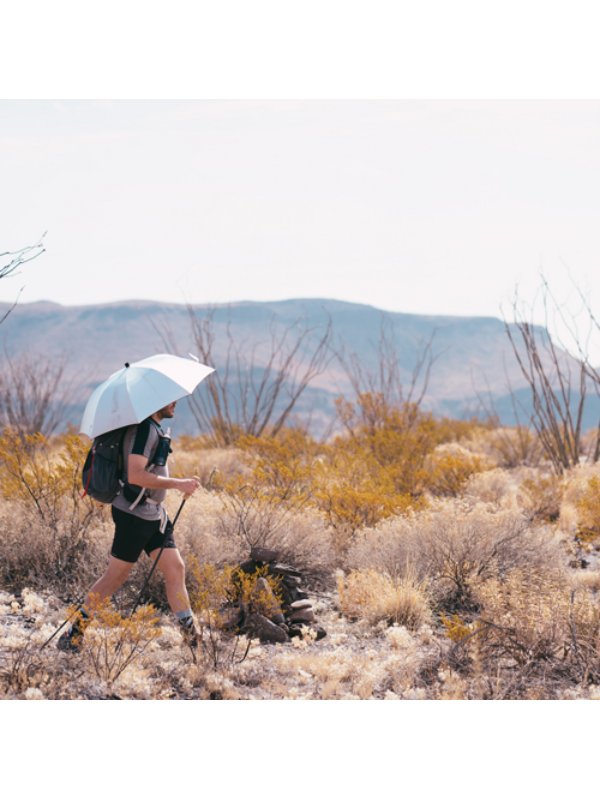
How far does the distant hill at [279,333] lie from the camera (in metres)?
91.9

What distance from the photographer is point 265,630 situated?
6066 mm

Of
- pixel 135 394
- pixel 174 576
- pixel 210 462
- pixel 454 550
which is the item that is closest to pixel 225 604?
pixel 174 576

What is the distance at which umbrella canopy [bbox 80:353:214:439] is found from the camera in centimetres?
509

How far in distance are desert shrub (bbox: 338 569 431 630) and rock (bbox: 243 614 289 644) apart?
0.65 meters

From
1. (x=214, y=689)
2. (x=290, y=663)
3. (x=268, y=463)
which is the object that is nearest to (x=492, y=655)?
(x=290, y=663)

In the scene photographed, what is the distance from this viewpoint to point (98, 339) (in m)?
97.4

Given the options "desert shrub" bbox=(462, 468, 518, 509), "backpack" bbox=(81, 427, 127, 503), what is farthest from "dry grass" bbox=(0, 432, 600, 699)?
"desert shrub" bbox=(462, 468, 518, 509)

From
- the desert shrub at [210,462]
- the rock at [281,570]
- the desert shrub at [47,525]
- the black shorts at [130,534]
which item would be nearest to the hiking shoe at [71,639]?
the black shorts at [130,534]

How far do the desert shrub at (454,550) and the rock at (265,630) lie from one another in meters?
1.15

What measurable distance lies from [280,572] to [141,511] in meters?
1.75

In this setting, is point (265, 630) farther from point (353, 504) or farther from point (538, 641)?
point (353, 504)

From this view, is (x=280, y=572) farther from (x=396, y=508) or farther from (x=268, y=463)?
(x=268, y=463)

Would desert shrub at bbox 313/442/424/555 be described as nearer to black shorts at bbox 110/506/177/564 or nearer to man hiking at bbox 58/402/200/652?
man hiking at bbox 58/402/200/652

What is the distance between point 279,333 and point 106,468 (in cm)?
10216
